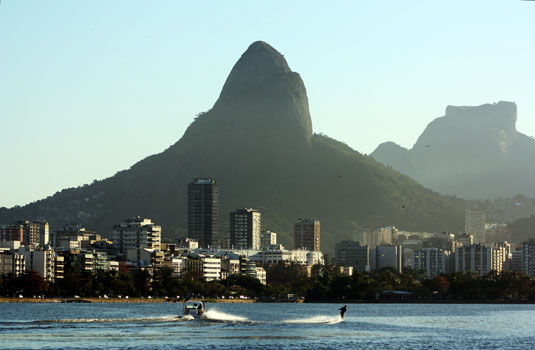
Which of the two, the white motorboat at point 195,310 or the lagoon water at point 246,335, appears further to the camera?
the white motorboat at point 195,310

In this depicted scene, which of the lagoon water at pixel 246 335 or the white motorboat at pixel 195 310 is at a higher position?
the white motorboat at pixel 195 310

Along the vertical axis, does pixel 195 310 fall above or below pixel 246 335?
above

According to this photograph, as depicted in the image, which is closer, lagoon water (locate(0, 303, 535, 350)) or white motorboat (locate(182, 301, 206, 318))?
lagoon water (locate(0, 303, 535, 350))

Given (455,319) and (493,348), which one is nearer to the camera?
(493,348)

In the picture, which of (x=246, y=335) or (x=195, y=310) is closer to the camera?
(x=246, y=335)

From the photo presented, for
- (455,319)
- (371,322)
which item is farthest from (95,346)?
(455,319)

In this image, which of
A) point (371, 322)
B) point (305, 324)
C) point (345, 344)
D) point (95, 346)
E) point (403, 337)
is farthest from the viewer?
point (371, 322)

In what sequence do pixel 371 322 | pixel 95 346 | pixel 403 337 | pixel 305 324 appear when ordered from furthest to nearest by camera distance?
pixel 371 322
pixel 305 324
pixel 403 337
pixel 95 346

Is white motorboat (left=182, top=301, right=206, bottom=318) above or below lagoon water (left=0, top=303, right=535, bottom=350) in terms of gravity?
above

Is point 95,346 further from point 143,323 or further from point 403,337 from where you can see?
point 403,337

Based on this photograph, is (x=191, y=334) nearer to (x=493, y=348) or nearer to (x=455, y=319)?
(x=493, y=348)
